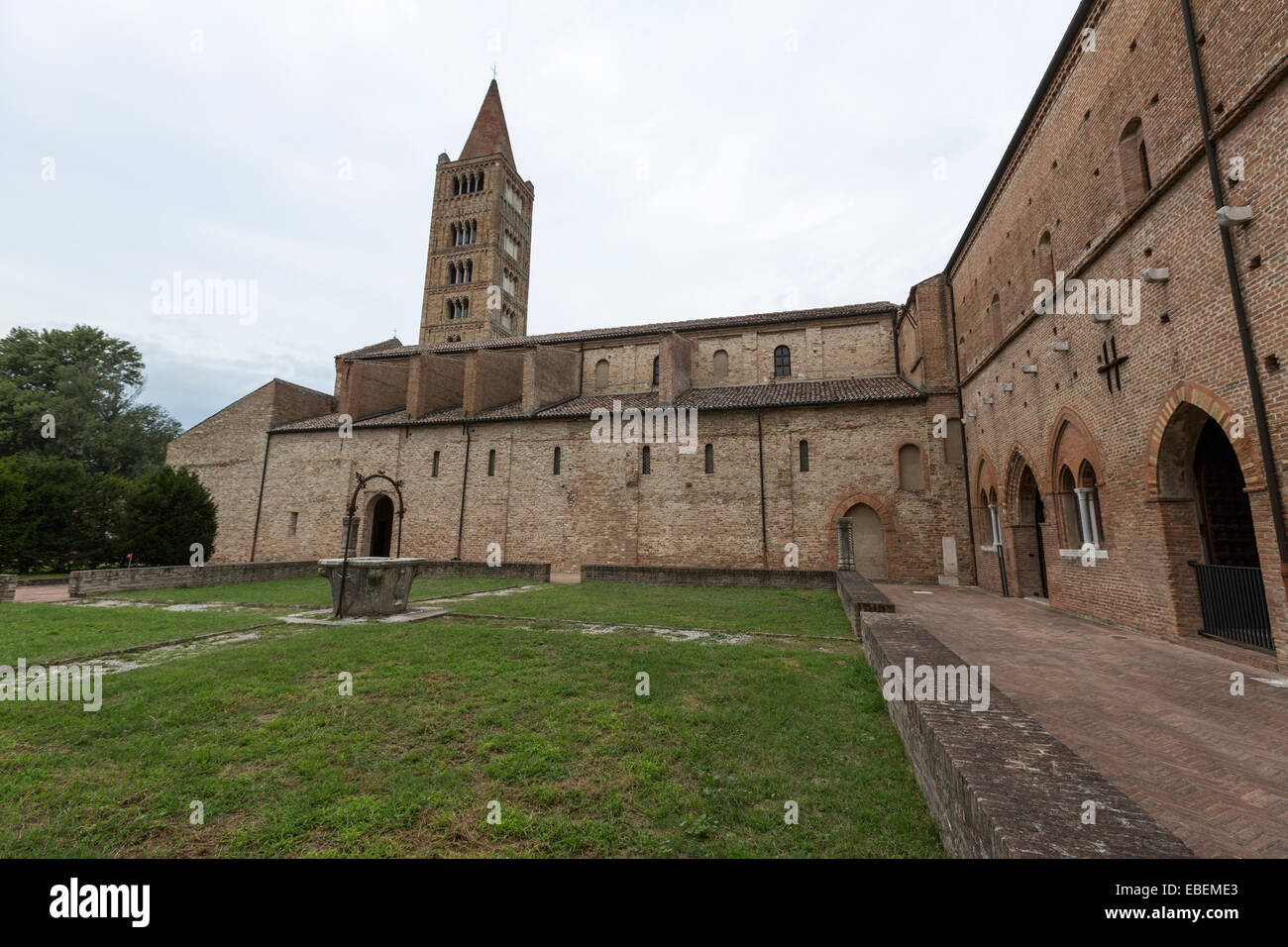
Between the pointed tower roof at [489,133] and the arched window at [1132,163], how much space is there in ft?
135

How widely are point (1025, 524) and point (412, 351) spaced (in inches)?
1138

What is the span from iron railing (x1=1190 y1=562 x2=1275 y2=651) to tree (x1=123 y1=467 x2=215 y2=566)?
91.1 feet

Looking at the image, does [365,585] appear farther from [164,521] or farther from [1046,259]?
[1046,259]

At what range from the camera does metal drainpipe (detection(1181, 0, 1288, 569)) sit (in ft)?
19.7

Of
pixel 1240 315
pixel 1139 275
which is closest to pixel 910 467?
pixel 1139 275

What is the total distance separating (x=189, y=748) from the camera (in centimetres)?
373

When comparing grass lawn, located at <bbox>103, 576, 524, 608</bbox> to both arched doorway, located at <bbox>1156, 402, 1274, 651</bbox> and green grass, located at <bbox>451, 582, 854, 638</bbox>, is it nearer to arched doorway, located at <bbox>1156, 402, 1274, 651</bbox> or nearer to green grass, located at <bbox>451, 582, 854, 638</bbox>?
green grass, located at <bbox>451, 582, 854, 638</bbox>

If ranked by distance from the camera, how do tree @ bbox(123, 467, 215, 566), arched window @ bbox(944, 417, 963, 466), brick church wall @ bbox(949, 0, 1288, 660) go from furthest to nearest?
1. tree @ bbox(123, 467, 215, 566)
2. arched window @ bbox(944, 417, 963, 466)
3. brick church wall @ bbox(949, 0, 1288, 660)

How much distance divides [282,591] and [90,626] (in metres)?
5.54

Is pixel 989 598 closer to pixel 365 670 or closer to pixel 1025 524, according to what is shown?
pixel 1025 524

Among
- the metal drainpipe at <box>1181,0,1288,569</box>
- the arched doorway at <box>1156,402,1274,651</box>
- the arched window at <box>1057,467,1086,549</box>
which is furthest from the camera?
the arched window at <box>1057,467,1086,549</box>

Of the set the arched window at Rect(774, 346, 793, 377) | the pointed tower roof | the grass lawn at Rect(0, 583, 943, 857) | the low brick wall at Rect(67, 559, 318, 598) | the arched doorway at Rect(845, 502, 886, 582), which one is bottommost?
the grass lawn at Rect(0, 583, 943, 857)

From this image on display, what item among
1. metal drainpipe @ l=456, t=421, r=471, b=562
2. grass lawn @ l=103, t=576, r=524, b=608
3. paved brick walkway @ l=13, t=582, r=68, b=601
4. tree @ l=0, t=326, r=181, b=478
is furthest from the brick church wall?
tree @ l=0, t=326, r=181, b=478
